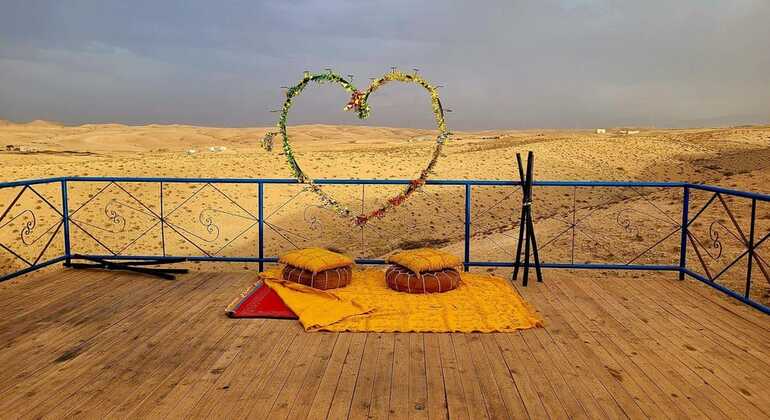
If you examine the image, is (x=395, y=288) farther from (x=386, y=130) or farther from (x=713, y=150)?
(x=386, y=130)

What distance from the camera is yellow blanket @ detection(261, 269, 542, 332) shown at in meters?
4.79

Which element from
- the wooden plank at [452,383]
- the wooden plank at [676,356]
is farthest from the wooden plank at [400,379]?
the wooden plank at [676,356]

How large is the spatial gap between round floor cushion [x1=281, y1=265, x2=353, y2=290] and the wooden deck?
0.79m

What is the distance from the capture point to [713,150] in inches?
1115

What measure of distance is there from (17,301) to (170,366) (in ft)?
8.38

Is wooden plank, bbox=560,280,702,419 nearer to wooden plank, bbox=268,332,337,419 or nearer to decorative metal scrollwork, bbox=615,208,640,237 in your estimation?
wooden plank, bbox=268,332,337,419

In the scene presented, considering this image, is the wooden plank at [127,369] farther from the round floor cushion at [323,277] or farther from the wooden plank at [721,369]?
the wooden plank at [721,369]

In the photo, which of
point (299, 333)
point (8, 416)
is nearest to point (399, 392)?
point (299, 333)

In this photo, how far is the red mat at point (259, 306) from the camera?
5062 millimetres

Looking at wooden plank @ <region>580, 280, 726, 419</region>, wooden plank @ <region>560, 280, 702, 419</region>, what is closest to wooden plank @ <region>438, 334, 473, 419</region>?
wooden plank @ <region>560, 280, 702, 419</region>

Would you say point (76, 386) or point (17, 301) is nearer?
point (76, 386)

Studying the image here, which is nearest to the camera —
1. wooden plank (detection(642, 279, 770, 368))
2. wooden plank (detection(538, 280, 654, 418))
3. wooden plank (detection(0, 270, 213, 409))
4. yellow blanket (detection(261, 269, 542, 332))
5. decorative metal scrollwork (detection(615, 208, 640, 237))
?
wooden plank (detection(538, 280, 654, 418))

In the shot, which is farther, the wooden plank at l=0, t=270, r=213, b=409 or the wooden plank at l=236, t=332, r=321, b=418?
the wooden plank at l=0, t=270, r=213, b=409

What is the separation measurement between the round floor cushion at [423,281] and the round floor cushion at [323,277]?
0.46 meters
